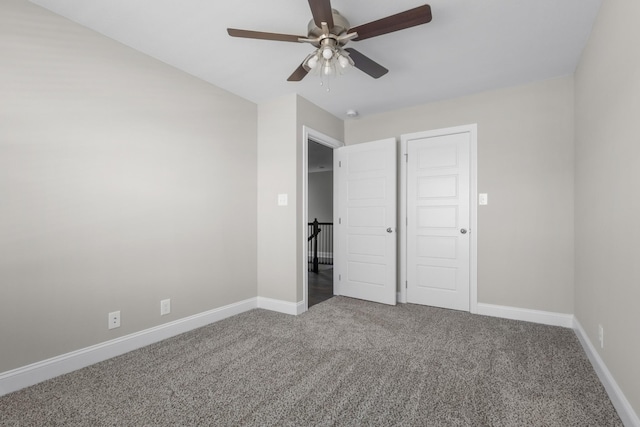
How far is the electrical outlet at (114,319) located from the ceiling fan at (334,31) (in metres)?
2.21

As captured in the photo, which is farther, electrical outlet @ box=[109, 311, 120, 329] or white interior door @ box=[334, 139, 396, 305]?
white interior door @ box=[334, 139, 396, 305]

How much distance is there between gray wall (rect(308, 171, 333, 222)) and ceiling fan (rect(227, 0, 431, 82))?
6.36m

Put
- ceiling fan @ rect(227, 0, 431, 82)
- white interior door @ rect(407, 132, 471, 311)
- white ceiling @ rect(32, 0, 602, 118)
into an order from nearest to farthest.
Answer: ceiling fan @ rect(227, 0, 431, 82)
white ceiling @ rect(32, 0, 602, 118)
white interior door @ rect(407, 132, 471, 311)

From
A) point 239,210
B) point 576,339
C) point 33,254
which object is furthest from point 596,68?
point 33,254

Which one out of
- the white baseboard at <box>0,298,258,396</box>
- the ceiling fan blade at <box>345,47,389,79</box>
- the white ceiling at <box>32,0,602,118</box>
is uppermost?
the white ceiling at <box>32,0,602,118</box>

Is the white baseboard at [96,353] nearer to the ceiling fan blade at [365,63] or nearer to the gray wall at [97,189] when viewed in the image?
the gray wall at [97,189]

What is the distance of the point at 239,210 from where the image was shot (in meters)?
3.42

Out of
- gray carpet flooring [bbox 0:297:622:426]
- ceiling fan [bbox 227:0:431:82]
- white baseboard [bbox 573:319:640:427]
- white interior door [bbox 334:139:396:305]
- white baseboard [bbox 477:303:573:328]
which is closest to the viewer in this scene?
white baseboard [bbox 573:319:640:427]

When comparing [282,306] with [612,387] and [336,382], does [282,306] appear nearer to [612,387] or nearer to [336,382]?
[336,382]

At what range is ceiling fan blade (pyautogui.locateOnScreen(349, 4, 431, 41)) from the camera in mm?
1683

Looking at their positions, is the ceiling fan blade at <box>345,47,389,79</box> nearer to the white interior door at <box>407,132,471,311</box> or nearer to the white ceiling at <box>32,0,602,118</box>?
the white ceiling at <box>32,0,602,118</box>

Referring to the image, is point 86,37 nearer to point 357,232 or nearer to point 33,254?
point 33,254

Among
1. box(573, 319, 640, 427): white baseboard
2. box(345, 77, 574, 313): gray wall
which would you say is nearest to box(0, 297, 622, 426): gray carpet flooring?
box(573, 319, 640, 427): white baseboard

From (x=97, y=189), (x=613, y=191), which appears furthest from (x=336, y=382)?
(x=97, y=189)
